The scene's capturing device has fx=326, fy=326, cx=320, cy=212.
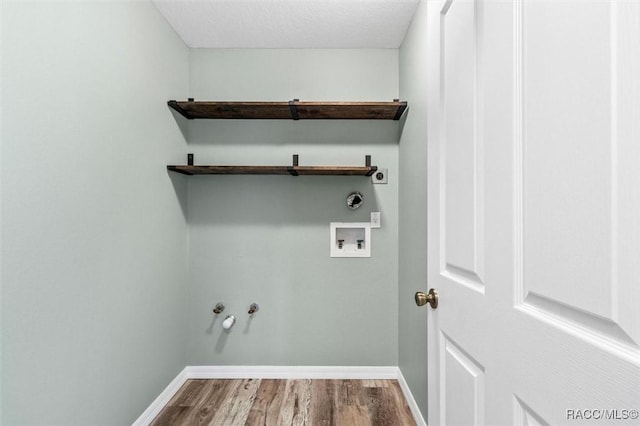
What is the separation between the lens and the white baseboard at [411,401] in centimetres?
181

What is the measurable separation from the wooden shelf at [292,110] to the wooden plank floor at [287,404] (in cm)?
190

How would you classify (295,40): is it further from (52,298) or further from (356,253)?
(52,298)

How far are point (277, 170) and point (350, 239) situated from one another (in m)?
0.75

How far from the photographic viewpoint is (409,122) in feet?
6.89

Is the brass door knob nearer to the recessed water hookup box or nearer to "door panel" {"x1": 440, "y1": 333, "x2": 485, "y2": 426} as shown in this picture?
"door panel" {"x1": 440, "y1": 333, "x2": 485, "y2": 426}

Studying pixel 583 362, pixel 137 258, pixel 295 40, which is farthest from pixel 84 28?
pixel 583 362

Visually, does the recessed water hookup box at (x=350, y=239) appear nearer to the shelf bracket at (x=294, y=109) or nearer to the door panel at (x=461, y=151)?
the shelf bracket at (x=294, y=109)

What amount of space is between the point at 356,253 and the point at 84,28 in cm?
197

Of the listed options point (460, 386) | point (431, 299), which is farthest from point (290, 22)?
point (460, 386)

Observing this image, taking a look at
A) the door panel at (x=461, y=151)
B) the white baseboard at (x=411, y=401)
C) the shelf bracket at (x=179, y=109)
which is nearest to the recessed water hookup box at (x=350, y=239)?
the white baseboard at (x=411, y=401)

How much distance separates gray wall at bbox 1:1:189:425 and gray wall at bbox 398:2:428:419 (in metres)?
1.57

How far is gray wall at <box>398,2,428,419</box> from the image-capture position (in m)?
1.81

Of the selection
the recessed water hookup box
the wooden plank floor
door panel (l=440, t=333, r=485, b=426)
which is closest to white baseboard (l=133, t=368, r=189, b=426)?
the wooden plank floor

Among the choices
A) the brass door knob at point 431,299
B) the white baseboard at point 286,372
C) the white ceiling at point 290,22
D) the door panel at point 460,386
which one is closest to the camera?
the door panel at point 460,386
